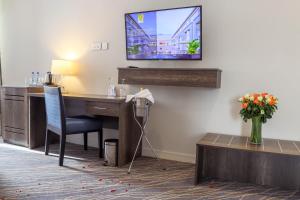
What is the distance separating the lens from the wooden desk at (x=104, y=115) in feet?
10.3

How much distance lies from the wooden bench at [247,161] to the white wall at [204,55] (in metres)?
0.26

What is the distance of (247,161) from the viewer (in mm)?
2818

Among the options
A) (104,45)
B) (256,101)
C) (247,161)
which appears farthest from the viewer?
(104,45)

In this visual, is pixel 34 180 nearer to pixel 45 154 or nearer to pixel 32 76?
pixel 45 154

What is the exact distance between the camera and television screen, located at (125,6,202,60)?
3006 mm

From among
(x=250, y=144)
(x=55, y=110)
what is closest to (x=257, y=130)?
(x=250, y=144)

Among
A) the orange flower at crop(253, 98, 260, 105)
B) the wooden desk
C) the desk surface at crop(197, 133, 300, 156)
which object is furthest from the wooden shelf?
the desk surface at crop(197, 133, 300, 156)

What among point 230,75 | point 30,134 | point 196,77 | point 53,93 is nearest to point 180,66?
point 196,77

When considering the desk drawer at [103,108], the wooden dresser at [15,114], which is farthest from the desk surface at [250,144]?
the wooden dresser at [15,114]

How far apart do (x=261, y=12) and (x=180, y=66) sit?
3.43ft

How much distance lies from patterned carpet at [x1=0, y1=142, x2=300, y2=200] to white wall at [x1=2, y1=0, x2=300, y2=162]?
0.56 meters

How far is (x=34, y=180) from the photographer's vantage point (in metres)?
2.68

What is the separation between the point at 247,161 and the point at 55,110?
87.4 inches

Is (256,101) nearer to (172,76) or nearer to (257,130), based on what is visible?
(257,130)
